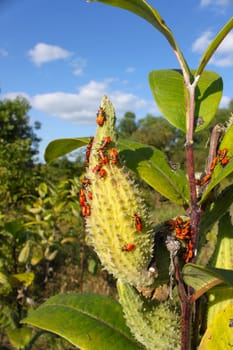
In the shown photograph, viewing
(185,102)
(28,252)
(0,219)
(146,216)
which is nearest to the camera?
(146,216)

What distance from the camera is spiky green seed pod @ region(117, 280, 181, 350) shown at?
0.91 m

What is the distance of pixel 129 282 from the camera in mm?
885

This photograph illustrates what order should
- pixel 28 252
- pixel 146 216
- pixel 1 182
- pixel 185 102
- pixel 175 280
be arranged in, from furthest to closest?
pixel 1 182
pixel 28 252
pixel 185 102
pixel 175 280
pixel 146 216

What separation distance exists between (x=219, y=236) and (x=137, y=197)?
0.92 ft

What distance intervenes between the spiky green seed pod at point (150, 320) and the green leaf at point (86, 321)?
106mm

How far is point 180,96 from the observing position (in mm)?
1179

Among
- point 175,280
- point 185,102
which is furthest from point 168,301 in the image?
point 185,102

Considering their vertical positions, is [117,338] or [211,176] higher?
[211,176]

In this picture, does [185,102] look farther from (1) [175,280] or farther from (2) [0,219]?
(2) [0,219]

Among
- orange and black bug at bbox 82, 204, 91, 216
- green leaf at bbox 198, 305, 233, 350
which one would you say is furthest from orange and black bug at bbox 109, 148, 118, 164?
green leaf at bbox 198, 305, 233, 350

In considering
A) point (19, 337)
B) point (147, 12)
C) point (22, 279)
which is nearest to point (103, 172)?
point (147, 12)

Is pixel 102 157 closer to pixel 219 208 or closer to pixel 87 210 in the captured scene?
pixel 87 210

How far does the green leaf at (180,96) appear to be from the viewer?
1.13 meters

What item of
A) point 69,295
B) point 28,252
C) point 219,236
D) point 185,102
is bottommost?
point 28,252
